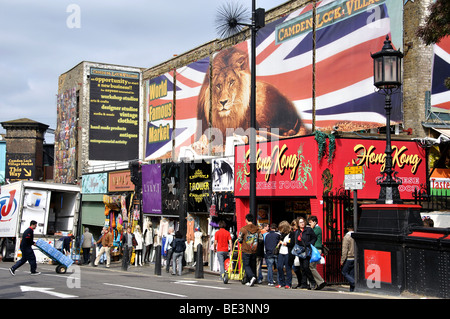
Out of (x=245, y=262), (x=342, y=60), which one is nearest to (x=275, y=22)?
(x=342, y=60)

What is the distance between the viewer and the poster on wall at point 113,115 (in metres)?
40.3

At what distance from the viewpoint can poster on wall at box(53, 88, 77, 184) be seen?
42531mm

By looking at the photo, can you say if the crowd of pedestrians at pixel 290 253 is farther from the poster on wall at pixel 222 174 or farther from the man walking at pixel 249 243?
the poster on wall at pixel 222 174

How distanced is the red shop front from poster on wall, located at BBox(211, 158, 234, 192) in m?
1.92

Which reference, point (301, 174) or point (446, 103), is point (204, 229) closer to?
point (301, 174)

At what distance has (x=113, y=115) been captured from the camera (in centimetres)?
4062

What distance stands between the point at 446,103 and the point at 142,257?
49.6ft

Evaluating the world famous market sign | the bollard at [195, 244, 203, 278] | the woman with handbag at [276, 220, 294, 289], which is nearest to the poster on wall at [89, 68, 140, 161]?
the world famous market sign

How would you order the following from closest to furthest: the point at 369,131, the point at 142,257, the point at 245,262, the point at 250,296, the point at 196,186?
1. the point at 250,296
2. the point at 245,262
3. the point at 369,131
4. the point at 196,186
5. the point at 142,257

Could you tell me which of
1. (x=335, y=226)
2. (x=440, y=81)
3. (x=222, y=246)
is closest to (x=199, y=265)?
(x=222, y=246)

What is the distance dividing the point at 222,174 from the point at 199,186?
1962 mm

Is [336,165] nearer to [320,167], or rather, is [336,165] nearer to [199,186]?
[320,167]

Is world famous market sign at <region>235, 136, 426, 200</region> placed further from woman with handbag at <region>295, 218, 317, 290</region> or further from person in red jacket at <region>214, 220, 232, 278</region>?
woman with handbag at <region>295, 218, 317, 290</region>

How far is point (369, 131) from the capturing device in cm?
1977
